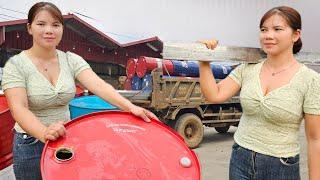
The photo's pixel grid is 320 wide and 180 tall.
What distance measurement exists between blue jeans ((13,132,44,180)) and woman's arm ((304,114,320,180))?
4.45ft

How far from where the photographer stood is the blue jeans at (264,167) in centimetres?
201

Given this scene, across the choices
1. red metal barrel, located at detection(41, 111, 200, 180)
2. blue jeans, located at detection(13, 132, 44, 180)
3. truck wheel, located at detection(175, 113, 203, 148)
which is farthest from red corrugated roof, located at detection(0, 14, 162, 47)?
red metal barrel, located at detection(41, 111, 200, 180)

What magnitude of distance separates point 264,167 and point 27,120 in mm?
1202

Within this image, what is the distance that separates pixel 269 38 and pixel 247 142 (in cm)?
55

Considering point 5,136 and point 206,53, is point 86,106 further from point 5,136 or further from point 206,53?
point 206,53

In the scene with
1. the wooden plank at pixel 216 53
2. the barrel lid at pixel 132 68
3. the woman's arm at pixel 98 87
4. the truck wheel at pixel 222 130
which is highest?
the wooden plank at pixel 216 53

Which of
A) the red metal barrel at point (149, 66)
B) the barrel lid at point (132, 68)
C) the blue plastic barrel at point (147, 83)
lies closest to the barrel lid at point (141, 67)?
the red metal barrel at point (149, 66)

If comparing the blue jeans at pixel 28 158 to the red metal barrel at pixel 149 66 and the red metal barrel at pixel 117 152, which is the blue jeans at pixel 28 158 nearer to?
the red metal barrel at pixel 117 152

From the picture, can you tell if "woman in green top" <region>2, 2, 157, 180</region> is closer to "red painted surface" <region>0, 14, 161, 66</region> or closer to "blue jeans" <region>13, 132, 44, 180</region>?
"blue jeans" <region>13, 132, 44, 180</region>

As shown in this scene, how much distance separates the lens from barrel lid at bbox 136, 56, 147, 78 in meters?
9.52

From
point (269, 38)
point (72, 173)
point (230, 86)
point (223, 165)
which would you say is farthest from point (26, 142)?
point (223, 165)

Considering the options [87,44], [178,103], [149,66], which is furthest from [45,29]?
[87,44]

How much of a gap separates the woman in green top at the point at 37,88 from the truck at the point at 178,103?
6.82 m

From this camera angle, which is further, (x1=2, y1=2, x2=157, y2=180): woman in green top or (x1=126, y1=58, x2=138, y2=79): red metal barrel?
(x1=126, y1=58, x2=138, y2=79): red metal barrel
